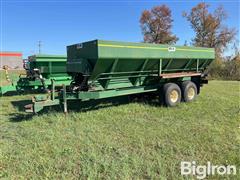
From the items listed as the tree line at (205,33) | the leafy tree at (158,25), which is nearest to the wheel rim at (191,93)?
the tree line at (205,33)

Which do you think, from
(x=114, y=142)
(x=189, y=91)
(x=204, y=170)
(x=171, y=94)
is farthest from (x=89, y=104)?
(x=204, y=170)

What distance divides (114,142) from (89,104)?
3.31 m

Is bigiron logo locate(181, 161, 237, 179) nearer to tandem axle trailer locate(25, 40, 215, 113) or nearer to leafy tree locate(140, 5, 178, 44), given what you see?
tandem axle trailer locate(25, 40, 215, 113)

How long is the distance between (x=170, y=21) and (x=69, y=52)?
1416 inches

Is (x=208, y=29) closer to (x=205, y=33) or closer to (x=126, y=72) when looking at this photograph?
(x=205, y=33)

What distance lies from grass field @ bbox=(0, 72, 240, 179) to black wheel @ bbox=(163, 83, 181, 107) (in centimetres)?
74

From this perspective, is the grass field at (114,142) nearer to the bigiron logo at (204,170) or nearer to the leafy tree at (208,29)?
the bigiron logo at (204,170)

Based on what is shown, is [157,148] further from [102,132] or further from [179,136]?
[102,132]

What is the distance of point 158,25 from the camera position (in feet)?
128

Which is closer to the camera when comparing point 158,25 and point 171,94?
point 171,94

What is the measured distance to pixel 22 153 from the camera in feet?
12.3

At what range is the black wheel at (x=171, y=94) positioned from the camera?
23.6 feet

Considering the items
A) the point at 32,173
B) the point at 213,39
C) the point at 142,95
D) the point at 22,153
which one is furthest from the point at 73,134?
the point at 213,39

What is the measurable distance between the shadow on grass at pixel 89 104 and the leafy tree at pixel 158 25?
31615 millimetres
